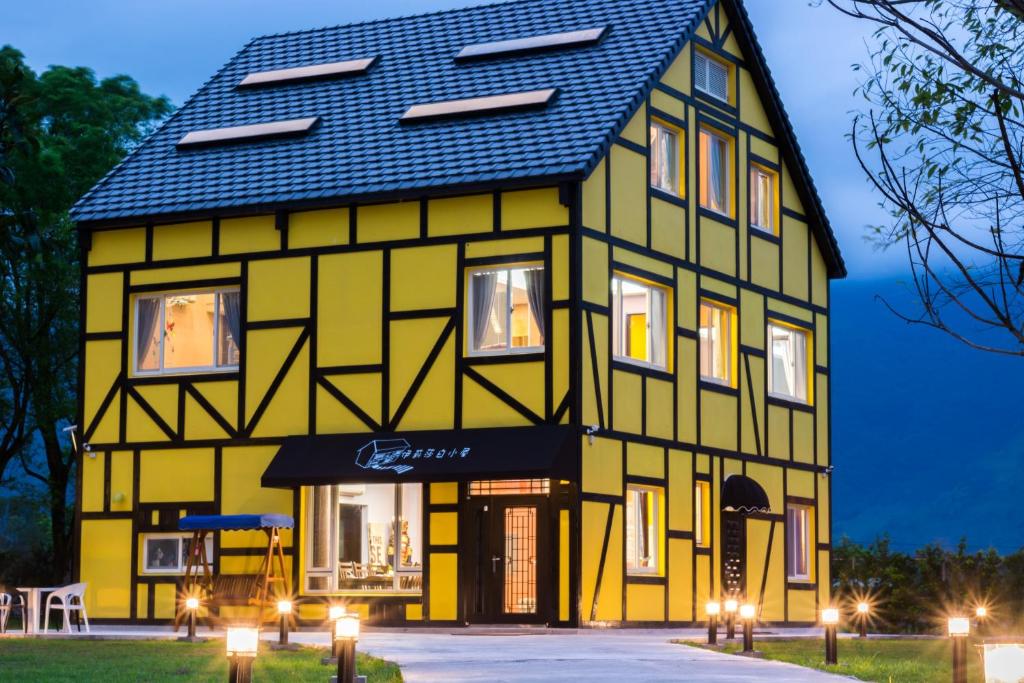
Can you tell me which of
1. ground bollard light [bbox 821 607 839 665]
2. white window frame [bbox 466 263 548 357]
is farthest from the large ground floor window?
ground bollard light [bbox 821 607 839 665]

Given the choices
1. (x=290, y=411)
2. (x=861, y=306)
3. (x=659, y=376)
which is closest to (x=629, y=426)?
(x=659, y=376)

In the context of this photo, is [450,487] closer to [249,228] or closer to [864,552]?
[249,228]

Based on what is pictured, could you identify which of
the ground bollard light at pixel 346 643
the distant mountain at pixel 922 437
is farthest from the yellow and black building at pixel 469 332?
the distant mountain at pixel 922 437

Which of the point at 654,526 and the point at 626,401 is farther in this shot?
the point at 654,526

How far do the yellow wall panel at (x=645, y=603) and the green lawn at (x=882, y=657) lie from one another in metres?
3.04

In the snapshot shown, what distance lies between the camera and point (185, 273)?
1067 inches

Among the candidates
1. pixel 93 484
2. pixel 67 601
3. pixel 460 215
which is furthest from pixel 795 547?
pixel 67 601

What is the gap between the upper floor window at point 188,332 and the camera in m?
26.9

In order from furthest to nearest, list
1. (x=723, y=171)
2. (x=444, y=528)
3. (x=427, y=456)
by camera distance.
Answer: (x=723, y=171)
(x=444, y=528)
(x=427, y=456)

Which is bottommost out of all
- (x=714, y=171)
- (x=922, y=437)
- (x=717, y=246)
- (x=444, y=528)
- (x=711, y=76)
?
(x=444, y=528)

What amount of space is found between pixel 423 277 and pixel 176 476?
201 inches

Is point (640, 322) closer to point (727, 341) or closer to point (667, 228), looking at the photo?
point (667, 228)

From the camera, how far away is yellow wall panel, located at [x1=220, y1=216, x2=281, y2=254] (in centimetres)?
2645

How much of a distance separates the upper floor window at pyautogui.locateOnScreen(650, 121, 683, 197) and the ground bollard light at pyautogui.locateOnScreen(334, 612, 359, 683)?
15.6 metres
